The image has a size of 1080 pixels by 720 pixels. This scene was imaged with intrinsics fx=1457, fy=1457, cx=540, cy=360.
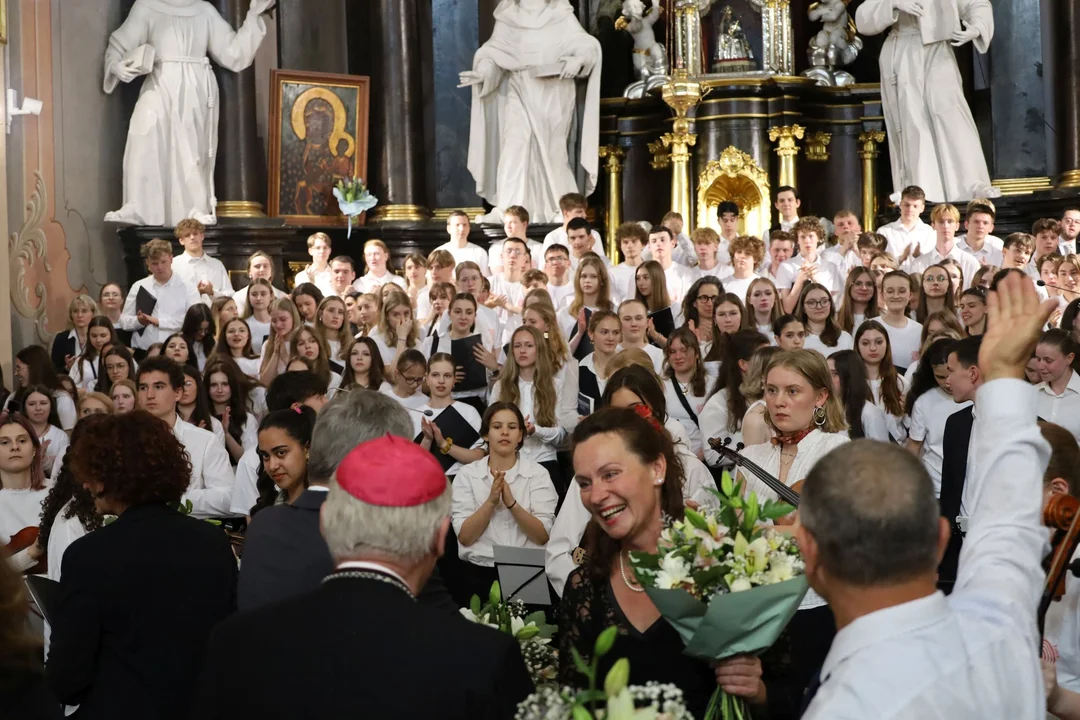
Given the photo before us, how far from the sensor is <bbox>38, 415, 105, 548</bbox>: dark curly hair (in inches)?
204

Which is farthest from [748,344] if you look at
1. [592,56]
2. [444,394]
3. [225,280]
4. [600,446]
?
[592,56]

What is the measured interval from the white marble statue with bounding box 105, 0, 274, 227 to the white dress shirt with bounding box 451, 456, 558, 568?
8.00m

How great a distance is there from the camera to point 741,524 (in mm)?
3248

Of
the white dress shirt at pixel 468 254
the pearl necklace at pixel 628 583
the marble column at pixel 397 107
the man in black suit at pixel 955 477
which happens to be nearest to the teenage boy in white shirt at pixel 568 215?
the white dress shirt at pixel 468 254

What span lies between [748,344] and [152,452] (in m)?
4.54

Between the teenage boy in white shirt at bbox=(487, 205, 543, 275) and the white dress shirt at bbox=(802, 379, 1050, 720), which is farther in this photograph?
the teenage boy in white shirt at bbox=(487, 205, 543, 275)

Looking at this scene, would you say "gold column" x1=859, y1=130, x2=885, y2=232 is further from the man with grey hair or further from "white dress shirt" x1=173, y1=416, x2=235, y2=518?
the man with grey hair

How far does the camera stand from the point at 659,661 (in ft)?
11.2

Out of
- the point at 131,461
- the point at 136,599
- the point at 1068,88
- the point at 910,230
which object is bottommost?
the point at 136,599

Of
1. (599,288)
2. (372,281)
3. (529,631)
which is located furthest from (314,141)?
(529,631)

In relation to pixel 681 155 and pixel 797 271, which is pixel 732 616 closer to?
pixel 797 271

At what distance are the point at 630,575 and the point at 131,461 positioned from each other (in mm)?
1383

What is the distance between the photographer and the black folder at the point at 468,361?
33.3 feet

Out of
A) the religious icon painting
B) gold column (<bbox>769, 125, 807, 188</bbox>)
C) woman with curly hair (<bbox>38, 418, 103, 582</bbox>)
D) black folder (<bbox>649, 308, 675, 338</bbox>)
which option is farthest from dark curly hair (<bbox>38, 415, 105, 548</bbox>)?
gold column (<bbox>769, 125, 807, 188</bbox>)
